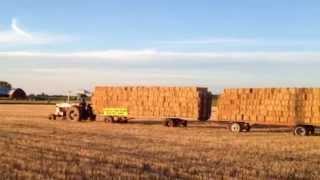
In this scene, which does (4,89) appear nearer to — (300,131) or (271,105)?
(271,105)

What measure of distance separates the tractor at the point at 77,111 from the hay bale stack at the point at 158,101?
565 millimetres

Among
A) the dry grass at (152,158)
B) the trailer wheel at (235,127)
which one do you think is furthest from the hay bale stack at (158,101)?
the dry grass at (152,158)

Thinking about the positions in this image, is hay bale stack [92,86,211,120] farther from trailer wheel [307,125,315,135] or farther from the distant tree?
the distant tree

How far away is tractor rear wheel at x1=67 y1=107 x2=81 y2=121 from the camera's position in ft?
141

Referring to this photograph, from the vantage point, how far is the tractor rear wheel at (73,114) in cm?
4312

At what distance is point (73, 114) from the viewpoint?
143ft

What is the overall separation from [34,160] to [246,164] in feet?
17.4

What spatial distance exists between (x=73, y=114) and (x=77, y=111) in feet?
1.46

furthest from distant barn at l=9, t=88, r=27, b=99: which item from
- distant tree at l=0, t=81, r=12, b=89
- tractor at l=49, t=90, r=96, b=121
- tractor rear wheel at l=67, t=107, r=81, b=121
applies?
tractor rear wheel at l=67, t=107, r=81, b=121

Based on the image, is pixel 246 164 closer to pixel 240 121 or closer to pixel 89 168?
pixel 89 168

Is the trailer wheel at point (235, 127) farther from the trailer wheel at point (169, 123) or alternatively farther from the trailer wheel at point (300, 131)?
the trailer wheel at point (169, 123)

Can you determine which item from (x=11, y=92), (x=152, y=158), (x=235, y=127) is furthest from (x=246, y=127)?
(x=11, y=92)

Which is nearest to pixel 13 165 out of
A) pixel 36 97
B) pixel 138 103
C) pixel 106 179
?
pixel 106 179

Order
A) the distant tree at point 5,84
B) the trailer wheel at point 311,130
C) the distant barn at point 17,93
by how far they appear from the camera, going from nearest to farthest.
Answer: the trailer wheel at point 311,130
the distant barn at point 17,93
the distant tree at point 5,84
